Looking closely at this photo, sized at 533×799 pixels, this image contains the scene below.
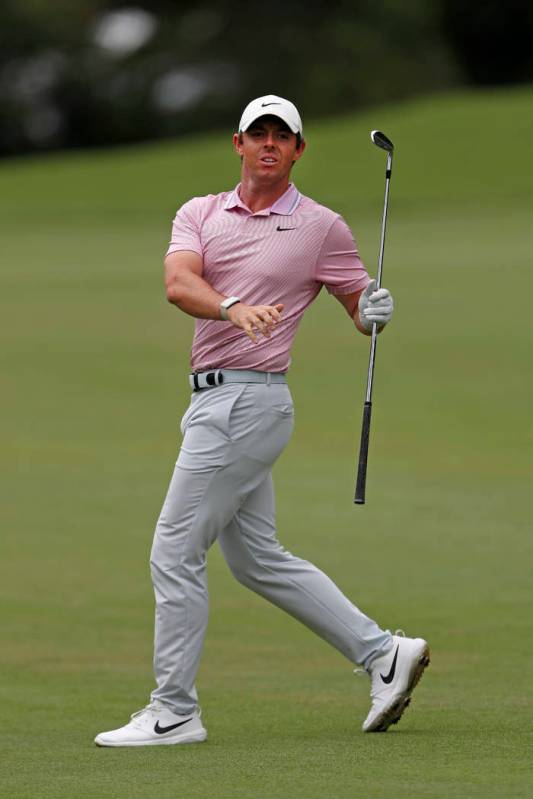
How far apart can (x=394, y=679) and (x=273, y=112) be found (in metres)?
2.05

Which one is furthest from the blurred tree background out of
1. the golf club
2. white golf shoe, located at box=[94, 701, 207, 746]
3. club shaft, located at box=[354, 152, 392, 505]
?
white golf shoe, located at box=[94, 701, 207, 746]

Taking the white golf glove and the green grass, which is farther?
the white golf glove

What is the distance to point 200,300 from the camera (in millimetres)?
6207

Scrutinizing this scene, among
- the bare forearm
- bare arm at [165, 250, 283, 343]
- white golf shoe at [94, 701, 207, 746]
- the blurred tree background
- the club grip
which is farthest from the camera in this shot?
the blurred tree background

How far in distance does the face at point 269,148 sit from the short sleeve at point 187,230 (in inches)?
9.3

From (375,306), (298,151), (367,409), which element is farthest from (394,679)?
(298,151)

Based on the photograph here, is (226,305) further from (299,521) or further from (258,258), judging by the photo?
(299,521)

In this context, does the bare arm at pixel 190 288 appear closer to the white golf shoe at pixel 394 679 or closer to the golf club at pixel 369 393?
the golf club at pixel 369 393

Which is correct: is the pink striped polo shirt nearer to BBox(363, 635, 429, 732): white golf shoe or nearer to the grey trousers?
the grey trousers

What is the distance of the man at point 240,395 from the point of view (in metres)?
6.42

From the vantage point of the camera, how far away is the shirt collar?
655 centimetres

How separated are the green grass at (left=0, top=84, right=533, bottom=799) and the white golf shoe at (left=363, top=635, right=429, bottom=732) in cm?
11

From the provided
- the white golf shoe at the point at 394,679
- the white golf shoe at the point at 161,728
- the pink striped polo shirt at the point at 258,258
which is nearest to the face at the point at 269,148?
the pink striped polo shirt at the point at 258,258

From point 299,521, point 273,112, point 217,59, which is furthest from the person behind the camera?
point 217,59
